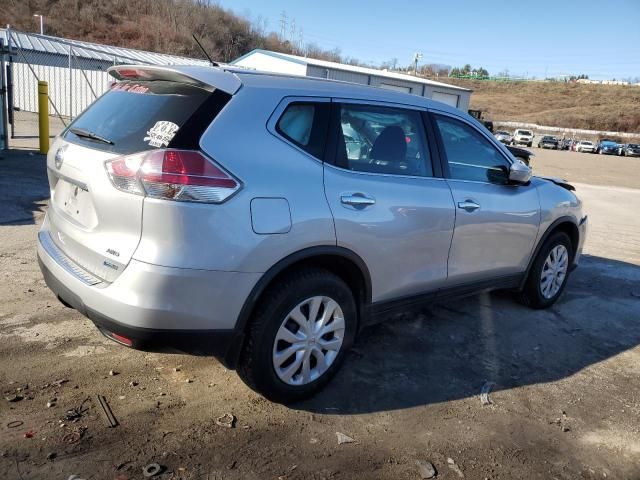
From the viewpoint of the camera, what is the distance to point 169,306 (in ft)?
8.60

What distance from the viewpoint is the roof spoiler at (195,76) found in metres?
2.88

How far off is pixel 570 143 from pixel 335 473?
58.1m

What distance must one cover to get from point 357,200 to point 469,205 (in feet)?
3.75

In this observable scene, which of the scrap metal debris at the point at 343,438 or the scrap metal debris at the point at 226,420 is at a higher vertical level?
the scrap metal debris at the point at 226,420

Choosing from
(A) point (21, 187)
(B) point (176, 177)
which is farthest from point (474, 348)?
(A) point (21, 187)

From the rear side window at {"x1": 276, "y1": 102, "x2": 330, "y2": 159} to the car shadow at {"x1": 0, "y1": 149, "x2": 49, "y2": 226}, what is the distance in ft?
15.3

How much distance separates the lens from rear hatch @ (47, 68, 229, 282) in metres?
2.70

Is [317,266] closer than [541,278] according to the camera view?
Yes

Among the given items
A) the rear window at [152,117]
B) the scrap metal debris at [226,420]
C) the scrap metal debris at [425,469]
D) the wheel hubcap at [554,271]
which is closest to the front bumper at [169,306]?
the scrap metal debris at [226,420]

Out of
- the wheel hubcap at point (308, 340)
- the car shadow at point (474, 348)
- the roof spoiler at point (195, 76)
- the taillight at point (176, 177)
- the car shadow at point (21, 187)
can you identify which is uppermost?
the roof spoiler at point (195, 76)

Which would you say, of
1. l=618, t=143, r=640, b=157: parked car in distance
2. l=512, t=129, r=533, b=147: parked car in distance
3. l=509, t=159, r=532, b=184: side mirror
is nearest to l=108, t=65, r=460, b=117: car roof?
l=509, t=159, r=532, b=184: side mirror

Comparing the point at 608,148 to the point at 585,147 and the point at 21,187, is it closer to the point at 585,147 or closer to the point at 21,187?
the point at 585,147

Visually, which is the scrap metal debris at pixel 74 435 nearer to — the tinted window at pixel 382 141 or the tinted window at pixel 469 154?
the tinted window at pixel 382 141

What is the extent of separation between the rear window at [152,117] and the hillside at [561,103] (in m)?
82.4
